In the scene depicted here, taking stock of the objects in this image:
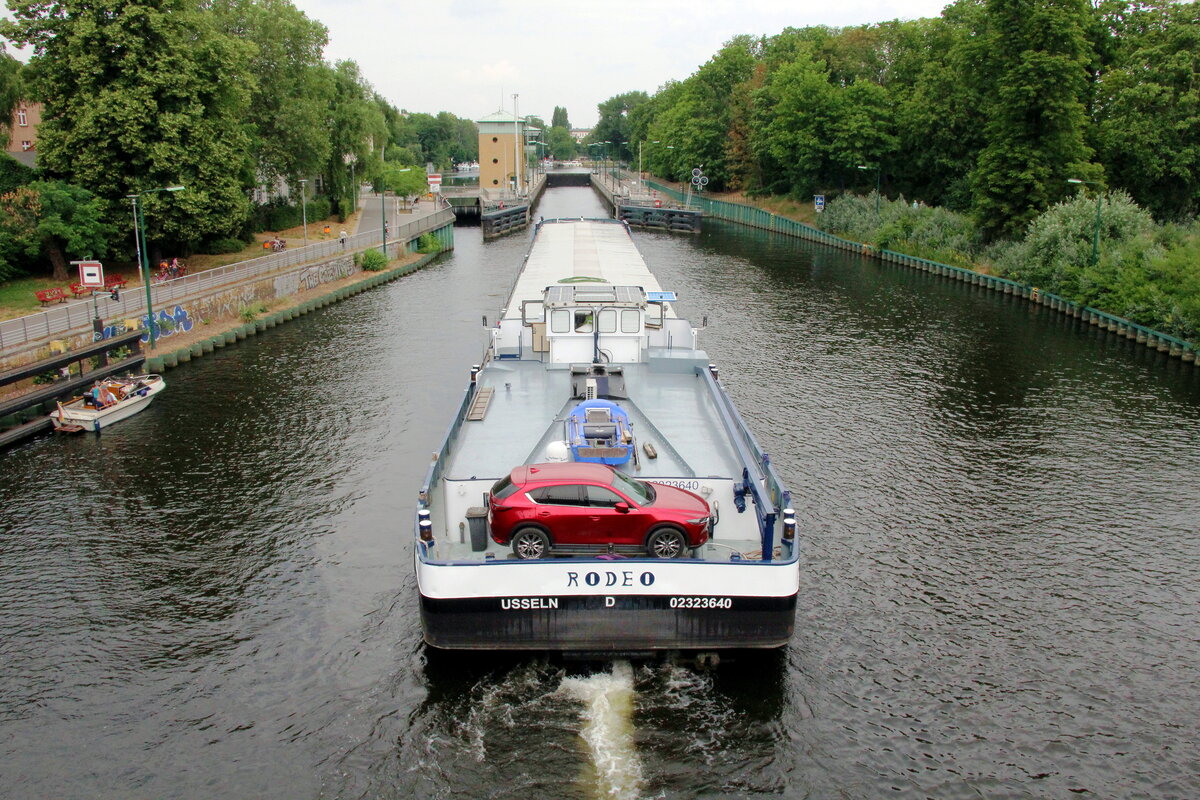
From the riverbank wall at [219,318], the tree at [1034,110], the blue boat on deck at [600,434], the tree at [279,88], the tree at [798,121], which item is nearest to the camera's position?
the blue boat on deck at [600,434]

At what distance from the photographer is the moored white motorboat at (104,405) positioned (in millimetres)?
32125

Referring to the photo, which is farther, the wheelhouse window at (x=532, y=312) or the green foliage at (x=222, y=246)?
the green foliage at (x=222, y=246)

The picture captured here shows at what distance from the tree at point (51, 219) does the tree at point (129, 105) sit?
1.57 metres

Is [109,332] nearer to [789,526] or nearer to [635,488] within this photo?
[635,488]

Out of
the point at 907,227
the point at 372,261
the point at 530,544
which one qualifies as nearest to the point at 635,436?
the point at 530,544

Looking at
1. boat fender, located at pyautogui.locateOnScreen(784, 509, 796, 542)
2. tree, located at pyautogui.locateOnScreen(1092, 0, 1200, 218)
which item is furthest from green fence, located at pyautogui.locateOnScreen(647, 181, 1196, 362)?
boat fender, located at pyautogui.locateOnScreen(784, 509, 796, 542)

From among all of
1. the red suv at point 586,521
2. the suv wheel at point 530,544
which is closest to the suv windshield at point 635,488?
the red suv at point 586,521

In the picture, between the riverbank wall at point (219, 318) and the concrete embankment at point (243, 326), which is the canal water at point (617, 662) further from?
the concrete embankment at point (243, 326)

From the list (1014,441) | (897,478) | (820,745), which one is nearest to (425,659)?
(820,745)

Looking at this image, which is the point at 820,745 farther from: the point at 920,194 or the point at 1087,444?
the point at 920,194

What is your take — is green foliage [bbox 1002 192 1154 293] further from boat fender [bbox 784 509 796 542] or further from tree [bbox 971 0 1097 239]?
boat fender [bbox 784 509 796 542]

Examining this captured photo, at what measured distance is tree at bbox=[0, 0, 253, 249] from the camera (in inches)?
2074

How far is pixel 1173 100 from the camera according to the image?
64.9 meters

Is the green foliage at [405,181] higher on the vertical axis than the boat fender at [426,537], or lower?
higher
